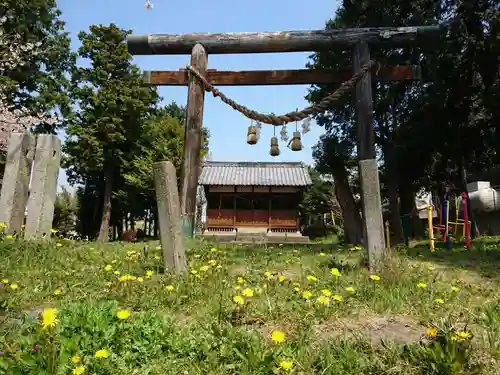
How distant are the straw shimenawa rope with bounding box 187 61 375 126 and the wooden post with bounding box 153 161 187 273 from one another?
398cm

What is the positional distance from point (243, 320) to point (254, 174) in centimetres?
2408

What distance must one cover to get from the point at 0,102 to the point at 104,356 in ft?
56.9

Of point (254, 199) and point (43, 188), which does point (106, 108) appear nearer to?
Result: point (254, 199)

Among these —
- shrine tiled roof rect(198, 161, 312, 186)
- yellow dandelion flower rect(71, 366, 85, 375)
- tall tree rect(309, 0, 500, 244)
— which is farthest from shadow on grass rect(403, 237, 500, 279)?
shrine tiled roof rect(198, 161, 312, 186)

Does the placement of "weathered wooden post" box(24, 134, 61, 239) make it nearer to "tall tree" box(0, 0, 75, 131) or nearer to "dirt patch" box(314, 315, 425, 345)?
"dirt patch" box(314, 315, 425, 345)

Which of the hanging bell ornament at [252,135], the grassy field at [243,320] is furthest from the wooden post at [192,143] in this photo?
the grassy field at [243,320]

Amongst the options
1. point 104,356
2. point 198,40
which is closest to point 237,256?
point 104,356

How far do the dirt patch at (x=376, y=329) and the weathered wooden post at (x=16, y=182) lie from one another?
6321 mm

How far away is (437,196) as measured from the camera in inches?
1067

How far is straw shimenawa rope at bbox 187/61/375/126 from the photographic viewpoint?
27.3 ft

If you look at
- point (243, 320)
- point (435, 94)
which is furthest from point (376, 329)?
point (435, 94)

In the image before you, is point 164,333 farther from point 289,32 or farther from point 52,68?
point 52,68

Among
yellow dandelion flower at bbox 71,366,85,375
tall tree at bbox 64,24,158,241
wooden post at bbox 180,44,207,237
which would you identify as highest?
tall tree at bbox 64,24,158,241

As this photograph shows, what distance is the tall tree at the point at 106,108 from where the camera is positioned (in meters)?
24.1
